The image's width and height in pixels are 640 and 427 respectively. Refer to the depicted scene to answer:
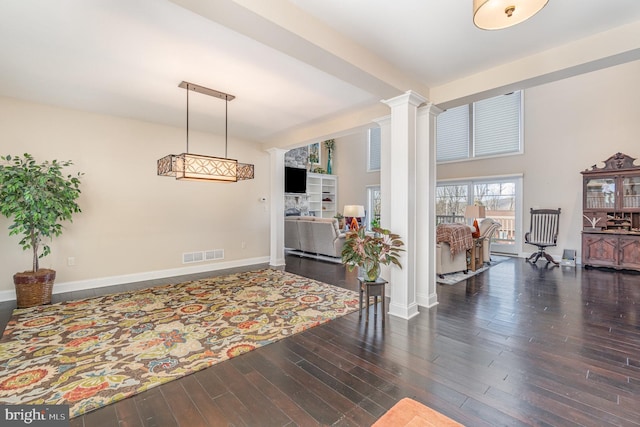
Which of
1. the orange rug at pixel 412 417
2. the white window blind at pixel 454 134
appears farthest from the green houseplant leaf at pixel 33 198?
the white window blind at pixel 454 134

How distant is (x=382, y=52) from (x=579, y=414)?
2.95 metres

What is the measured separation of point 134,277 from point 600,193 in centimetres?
858

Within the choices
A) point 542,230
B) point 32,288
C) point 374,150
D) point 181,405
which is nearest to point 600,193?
point 542,230

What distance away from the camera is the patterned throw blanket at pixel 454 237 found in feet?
15.6

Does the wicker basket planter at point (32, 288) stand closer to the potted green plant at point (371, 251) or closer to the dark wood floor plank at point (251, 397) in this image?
the dark wood floor plank at point (251, 397)

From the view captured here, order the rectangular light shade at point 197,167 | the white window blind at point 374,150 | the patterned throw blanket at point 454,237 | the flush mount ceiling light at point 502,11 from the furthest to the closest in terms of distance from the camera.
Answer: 1. the white window blind at point 374,150
2. the patterned throw blanket at point 454,237
3. the rectangular light shade at point 197,167
4. the flush mount ceiling light at point 502,11

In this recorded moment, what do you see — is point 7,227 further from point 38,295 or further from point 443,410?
point 443,410

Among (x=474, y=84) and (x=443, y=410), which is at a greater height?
(x=474, y=84)

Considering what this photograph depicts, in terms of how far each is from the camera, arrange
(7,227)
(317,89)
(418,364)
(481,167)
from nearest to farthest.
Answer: (418,364), (317,89), (7,227), (481,167)

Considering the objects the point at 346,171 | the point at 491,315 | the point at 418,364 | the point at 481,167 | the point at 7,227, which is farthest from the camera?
the point at 346,171

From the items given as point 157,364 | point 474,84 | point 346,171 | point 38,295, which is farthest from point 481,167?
point 38,295

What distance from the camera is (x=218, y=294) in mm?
3936

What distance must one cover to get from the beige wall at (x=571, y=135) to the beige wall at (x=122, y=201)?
6.46 metres

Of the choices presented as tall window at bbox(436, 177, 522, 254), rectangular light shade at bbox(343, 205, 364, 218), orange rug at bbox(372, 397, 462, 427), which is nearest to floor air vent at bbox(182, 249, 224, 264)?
rectangular light shade at bbox(343, 205, 364, 218)
